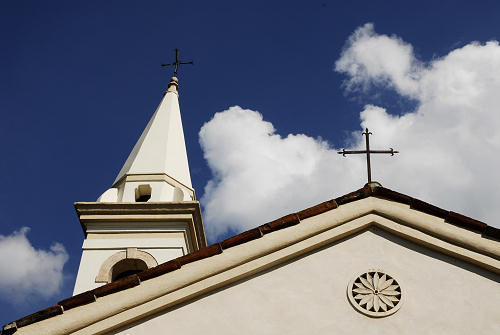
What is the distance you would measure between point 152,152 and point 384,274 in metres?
9.82

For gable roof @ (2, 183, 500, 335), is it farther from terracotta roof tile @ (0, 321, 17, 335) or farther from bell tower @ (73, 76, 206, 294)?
bell tower @ (73, 76, 206, 294)

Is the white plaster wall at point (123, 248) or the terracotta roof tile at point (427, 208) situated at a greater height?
the white plaster wall at point (123, 248)

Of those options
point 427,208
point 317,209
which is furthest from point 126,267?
point 427,208

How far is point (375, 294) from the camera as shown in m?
5.98

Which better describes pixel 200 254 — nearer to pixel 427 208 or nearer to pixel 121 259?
pixel 427 208

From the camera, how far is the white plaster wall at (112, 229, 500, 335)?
5.73 meters

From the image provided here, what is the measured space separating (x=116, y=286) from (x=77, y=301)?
432mm

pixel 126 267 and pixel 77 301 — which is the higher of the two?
pixel 126 267

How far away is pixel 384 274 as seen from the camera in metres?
6.12

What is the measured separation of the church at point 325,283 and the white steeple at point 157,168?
7.33 metres

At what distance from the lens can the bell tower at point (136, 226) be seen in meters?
12.0

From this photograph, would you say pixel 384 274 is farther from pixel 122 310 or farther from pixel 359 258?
pixel 122 310

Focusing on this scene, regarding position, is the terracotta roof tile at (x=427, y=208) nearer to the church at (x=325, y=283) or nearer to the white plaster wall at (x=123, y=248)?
the church at (x=325, y=283)

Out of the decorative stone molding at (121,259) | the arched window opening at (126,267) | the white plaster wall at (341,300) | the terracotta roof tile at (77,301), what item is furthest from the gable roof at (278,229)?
the arched window opening at (126,267)
